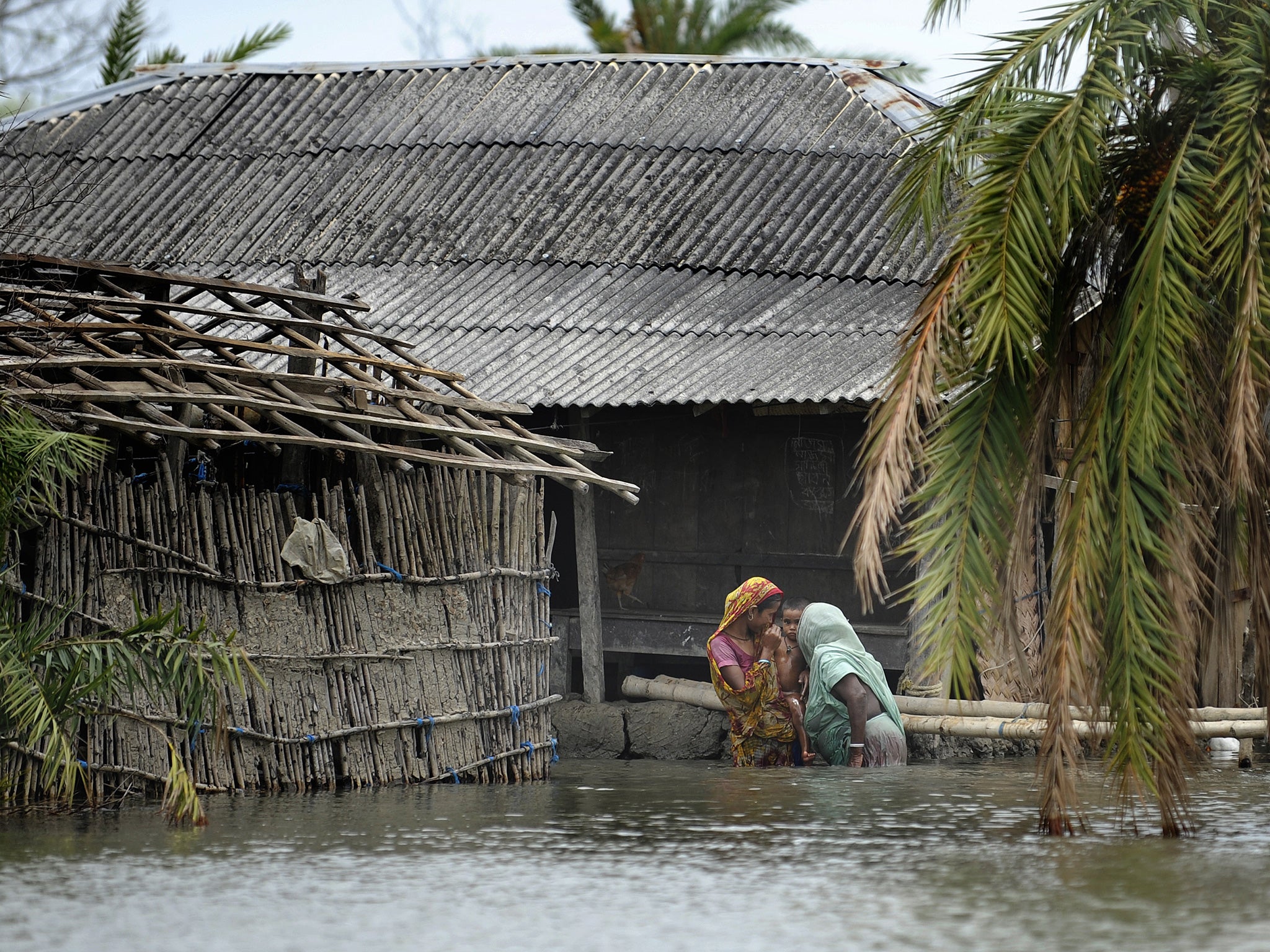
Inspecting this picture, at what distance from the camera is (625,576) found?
11805 millimetres

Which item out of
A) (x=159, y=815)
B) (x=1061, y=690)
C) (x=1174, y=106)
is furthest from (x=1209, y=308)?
(x=159, y=815)

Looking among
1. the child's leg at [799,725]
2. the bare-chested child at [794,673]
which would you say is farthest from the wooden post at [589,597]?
the child's leg at [799,725]

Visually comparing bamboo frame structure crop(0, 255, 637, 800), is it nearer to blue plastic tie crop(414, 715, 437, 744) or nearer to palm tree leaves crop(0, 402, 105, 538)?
blue plastic tie crop(414, 715, 437, 744)

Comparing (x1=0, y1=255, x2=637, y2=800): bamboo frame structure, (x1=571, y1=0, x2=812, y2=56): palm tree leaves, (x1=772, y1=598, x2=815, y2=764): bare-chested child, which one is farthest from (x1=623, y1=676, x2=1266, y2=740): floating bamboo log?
(x1=571, y1=0, x2=812, y2=56): palm tree leaves

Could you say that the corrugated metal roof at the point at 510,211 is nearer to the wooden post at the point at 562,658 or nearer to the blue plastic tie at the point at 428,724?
the wooden post at the point at 562,658

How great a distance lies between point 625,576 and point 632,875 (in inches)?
227

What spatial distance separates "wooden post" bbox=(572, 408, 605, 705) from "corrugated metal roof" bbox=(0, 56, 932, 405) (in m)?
1.01

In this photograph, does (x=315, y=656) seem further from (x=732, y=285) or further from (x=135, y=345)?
(x=732, y=285)

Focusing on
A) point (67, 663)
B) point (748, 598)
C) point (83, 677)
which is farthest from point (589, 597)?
point (67, 663)

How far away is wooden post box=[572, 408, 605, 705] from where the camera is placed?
11.1 meters

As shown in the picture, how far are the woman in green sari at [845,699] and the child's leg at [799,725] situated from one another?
0.22ft

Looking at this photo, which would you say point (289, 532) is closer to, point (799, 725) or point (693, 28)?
point (799, 725)

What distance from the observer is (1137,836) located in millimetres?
6812

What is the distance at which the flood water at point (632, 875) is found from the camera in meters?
5.05
